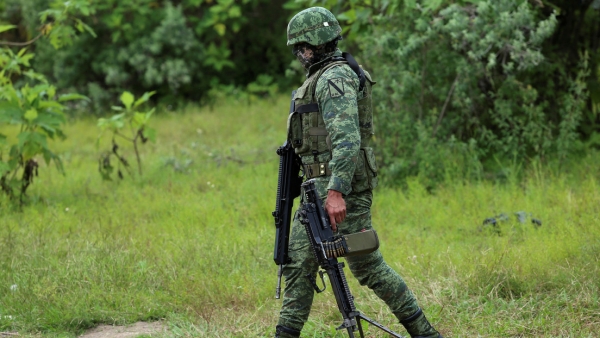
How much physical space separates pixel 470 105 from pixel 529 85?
611 mm

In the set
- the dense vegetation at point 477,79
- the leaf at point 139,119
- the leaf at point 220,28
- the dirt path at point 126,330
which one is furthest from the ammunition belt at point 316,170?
the leaf at point 220,28

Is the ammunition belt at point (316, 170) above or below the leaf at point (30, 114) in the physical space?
above

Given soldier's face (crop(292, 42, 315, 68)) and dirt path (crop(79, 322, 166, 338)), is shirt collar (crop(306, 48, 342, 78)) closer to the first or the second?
soldier's face (crop(292, 42, 315, 68))

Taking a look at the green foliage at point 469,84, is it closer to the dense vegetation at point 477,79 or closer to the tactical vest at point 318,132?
the dense vegetation at point 477,79

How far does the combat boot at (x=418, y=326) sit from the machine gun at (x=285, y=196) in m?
0.73

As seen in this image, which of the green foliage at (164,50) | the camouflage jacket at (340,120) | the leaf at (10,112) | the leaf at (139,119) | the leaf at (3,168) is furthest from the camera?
the green foliage at (164,50)

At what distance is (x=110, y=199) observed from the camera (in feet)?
25.3

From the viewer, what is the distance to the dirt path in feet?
15.7

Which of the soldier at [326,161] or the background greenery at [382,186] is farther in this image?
the background greenery at [382,186]

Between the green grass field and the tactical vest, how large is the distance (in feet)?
3.82

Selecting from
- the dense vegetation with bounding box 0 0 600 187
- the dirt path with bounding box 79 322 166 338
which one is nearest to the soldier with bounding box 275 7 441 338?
the dirt path with bounding box 79 322 166 338

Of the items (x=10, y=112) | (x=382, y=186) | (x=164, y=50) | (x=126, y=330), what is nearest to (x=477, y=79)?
(x=382, y=186)

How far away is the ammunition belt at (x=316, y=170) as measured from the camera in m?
3.95

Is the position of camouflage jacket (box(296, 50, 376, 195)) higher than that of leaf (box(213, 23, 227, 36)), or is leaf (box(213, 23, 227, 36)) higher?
camouflage jacket (box(296, 50, 376, 195))
